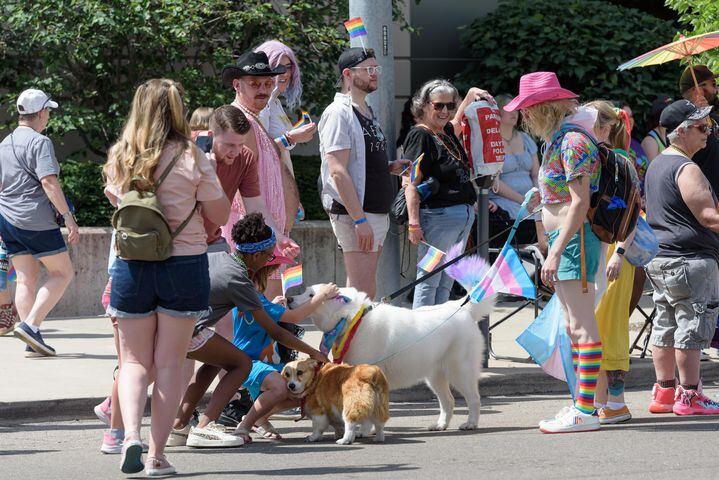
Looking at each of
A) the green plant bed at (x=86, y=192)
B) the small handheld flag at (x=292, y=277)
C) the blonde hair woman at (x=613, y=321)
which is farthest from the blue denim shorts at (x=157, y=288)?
the green plant bed at (x=86, y=192)

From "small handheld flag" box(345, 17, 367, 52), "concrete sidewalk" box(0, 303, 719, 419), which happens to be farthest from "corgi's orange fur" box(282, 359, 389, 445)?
"small handheld flag" box(345, 17, 367, 52)

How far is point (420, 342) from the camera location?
756cm

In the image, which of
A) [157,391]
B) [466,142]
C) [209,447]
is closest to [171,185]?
[157,391]

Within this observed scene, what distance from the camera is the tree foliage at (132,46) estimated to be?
1241 cm

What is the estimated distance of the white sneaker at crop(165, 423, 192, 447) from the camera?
711 centimetres

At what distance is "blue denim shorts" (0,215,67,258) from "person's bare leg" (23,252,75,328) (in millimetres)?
56

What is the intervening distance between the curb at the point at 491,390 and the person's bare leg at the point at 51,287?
6.46ft

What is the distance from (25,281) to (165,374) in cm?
441

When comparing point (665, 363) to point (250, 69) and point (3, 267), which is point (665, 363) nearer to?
point (250, 69)

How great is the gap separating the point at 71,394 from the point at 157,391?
2.23 m

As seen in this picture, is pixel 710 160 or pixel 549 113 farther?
pixel 710 160

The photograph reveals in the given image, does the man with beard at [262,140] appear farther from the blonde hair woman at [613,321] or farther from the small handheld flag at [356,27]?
the blonde hair woman at [613,321]

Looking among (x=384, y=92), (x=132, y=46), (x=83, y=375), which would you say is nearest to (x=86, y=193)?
(x=132, y=46)

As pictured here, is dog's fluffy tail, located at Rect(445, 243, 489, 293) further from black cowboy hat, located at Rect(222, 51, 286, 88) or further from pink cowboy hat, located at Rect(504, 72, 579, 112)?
black cowboy hat, located at Rect(222, 51, 286, 88)
